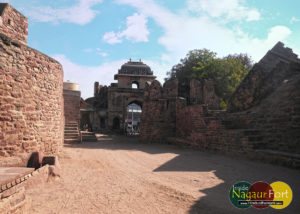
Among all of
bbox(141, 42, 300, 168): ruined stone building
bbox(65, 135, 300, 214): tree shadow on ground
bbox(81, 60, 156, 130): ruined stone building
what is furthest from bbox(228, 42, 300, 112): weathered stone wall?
bbox(81, 60, 156, 130): ruined stone building

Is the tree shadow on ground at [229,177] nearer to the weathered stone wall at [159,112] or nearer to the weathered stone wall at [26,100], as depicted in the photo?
the weathered stone wall at [26,100]

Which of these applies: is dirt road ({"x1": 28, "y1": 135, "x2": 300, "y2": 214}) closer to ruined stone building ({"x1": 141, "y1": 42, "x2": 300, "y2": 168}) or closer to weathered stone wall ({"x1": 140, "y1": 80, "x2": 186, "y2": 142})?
ruined stone building ({"x1": 141, "y1": 42, "x2": 300, "y2": 168})

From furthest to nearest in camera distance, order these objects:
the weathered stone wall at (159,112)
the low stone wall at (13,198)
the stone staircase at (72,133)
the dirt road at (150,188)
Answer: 1. the weathered stone wall at (159,112)
2. the stone staircase at (72,133)
3. the dirt road at (150,188)
4. the low stone wall at (13,198)

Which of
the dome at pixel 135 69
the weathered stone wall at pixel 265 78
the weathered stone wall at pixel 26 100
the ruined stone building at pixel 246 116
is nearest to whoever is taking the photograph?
the weathered stone wall at pixel 26 100

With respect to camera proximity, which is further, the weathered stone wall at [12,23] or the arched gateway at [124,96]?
the arched gateway at [124,96]

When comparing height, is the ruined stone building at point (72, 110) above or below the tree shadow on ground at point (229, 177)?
above

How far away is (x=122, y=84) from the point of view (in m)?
29.5

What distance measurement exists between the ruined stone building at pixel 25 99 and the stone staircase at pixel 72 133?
5.20 metres

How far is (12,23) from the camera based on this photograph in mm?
7070

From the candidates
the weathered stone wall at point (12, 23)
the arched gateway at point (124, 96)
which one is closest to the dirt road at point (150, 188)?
the weathered stone wall at point (12, 23)

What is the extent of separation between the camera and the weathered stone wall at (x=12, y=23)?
6.71m

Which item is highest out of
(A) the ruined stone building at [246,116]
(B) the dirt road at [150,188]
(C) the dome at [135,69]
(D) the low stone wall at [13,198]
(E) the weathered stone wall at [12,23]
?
(C) the dome at [135,69]

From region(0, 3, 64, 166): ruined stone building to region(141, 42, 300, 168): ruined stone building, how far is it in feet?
22.3

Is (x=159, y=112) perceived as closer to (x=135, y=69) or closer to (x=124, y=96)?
(x=124, y=96)
